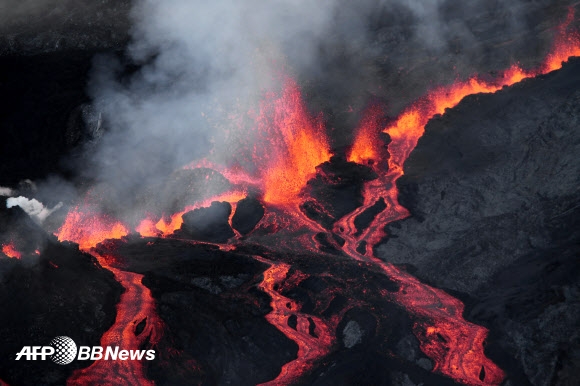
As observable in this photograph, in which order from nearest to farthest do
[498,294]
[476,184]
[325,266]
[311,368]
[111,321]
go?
[311,368], [111,321], [498,294], [325,266], [476,184]

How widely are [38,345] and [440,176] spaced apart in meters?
13.0

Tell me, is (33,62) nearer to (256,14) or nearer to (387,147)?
(256,14)

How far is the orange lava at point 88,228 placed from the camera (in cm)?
1986

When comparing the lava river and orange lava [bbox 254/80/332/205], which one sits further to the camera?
orange lava [bbox 254/80/332/205]

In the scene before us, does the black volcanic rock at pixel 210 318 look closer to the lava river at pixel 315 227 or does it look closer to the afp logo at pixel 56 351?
the lava river at pixel 315 227

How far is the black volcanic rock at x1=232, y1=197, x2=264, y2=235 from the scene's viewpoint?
19.8 m

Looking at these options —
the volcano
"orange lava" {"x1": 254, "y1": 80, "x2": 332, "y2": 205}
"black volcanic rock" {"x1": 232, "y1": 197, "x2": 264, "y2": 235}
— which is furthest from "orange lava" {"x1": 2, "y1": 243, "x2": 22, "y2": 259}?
"orange lava" {"x1": 254, "y1": 80, "x2": 332, "y2": 205}

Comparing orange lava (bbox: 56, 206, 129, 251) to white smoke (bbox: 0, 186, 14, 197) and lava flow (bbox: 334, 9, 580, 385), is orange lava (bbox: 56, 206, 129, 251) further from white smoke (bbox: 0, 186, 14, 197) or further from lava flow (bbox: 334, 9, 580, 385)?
lava flow (bbox: 334, 9, 580, 385)

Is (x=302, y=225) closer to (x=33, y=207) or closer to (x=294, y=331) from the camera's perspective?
(x=294, y=331)

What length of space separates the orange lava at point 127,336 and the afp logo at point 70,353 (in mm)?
141

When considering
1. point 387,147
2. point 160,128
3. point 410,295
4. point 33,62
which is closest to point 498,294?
point 410,295

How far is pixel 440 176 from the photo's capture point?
64.6 ft

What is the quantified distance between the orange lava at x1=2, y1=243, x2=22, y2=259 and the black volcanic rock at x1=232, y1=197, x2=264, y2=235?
21.9ft

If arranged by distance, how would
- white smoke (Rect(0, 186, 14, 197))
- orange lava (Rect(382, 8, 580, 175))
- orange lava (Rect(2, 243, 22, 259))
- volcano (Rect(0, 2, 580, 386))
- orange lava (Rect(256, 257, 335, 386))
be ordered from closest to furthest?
1. orange lava (Rect(256, 257, 335, 386))
2. volcano (Rect(0, 2, 580, 386))
3. orange lava (Rect(2, 243, 22, 259))
4. white smoke (Rect(0, 186, 14, 197))
5. orange lava (Rect(382, 8, 580, 175))
